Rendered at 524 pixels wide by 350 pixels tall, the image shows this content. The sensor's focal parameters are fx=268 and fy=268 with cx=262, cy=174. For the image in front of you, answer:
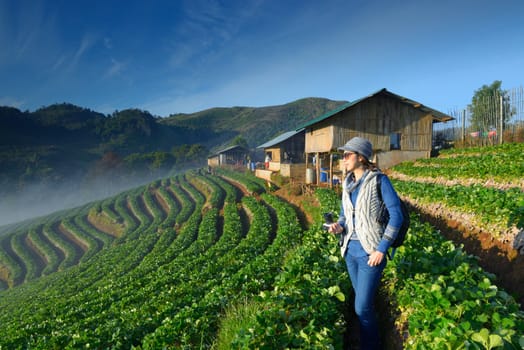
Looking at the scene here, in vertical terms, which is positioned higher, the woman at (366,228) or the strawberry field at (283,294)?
the woman at (366,228)

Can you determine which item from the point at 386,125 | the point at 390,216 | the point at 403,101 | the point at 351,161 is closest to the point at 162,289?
the point at 351,161

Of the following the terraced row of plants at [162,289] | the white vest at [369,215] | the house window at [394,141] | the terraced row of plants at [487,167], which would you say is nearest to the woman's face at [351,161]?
the white vest at [369,215]

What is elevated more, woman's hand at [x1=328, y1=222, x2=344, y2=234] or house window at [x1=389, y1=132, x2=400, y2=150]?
house window at [x1=389, y1=132, x2=400, y2=150]

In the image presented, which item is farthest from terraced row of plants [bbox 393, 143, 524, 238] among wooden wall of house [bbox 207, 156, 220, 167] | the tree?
wooden wall of house [bbox 207, 156, 220, 167]

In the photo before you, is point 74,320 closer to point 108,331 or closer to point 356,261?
point 108,331

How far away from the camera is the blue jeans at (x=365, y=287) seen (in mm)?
3053

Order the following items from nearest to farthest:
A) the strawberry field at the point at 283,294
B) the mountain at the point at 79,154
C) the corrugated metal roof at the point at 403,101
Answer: the strawberry field at the point at 283,294 → the corrugated metal roof at the point at 403,101 → the mountain at the point at 79,154

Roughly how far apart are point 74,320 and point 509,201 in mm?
14062

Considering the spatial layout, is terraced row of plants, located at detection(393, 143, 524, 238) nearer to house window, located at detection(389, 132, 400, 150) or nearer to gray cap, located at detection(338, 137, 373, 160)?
gray cap, located at detection(338, 137, 373, 160)

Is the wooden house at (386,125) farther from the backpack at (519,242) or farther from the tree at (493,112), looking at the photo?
Result: the backpack at (519,242)

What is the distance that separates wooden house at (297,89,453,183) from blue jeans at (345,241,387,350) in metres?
18.7

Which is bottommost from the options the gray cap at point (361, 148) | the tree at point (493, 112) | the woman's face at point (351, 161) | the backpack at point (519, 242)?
the backpack at point (519, 242)

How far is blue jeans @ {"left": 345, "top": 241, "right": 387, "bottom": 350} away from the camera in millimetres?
3053

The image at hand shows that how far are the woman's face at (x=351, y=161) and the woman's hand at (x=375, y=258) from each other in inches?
39.6
